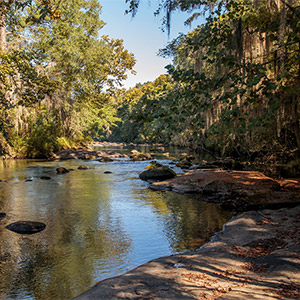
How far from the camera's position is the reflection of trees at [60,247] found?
15.9 ft

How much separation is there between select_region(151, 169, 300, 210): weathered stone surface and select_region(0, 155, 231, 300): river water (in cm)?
71

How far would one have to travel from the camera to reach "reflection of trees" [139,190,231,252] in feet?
22.9

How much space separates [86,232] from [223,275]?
13.5 ft

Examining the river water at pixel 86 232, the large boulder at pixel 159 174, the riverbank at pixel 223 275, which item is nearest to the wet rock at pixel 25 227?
the river water at pixel 86 232

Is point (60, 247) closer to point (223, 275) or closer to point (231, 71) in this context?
point (223, 275)

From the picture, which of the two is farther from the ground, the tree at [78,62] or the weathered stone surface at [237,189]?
the tree at [78,62]

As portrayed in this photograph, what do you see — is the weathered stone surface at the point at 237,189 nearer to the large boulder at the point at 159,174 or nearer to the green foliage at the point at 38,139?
the large boulder at the point at 159,174

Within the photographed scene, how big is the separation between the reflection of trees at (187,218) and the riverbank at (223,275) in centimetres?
88

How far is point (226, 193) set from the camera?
11359mm

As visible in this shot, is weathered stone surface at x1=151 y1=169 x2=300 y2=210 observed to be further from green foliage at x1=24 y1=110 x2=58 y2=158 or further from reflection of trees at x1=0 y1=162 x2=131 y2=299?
green foliage at x1=24 y1=110 x2=58 y2=158

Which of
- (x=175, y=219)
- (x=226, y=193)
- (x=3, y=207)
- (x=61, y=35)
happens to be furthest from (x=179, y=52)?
(x=61, y=35)

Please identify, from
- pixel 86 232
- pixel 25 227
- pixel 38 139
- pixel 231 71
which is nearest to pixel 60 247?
pixel 86 232

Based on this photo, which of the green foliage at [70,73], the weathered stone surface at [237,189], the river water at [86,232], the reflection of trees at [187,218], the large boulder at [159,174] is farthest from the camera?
the green foliage at [70,73]

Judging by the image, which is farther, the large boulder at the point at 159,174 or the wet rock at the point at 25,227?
the large boulder at the point at 159,174
